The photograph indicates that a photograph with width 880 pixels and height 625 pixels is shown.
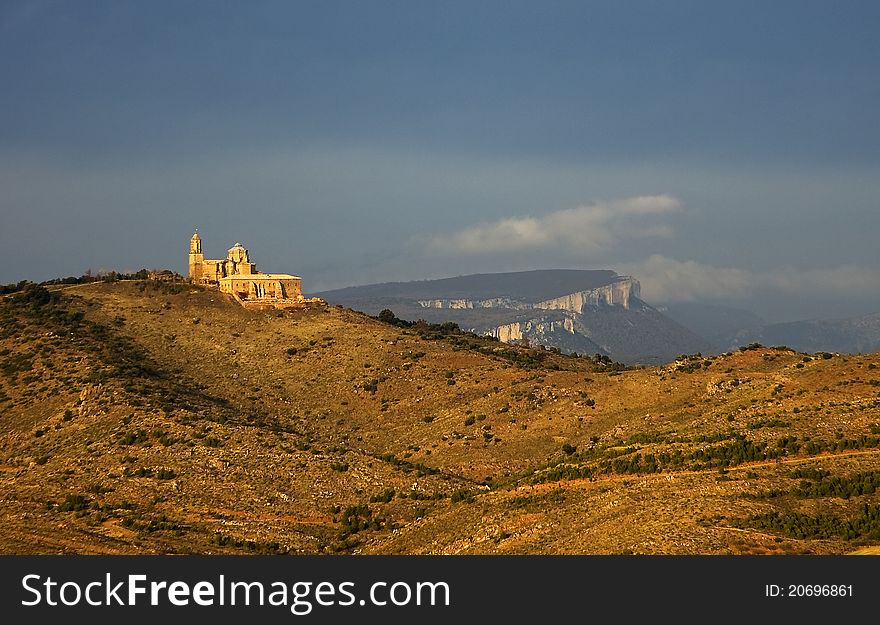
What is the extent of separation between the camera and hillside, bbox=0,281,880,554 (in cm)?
4444

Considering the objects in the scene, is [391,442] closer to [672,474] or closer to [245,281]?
[672,474]

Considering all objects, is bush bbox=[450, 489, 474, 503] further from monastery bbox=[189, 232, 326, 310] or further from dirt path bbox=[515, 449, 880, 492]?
monastery bbox=[189, 232, 326, 310]

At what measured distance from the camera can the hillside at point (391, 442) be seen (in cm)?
4444

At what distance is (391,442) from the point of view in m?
74.8

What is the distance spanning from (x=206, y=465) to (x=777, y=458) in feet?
98.2

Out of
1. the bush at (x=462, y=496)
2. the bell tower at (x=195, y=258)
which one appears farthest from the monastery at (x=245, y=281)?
the bush at (x=462, y=496)

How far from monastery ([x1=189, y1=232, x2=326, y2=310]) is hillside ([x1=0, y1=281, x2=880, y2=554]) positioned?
359 cm

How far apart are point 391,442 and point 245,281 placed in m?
41.8

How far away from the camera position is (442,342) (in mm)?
102312

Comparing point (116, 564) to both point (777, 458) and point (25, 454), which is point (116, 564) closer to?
point (777, 458)

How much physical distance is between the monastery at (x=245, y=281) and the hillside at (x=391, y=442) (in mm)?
3592

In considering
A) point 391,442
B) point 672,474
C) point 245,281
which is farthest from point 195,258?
point 672,474

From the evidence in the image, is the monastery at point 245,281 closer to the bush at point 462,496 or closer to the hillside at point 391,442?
the hillside at point 391,442

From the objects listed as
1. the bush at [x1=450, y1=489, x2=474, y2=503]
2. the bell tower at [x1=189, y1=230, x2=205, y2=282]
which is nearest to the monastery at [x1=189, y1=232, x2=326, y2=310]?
the bell tower at [x1=189, y1=230, x2=205, y2=282]
